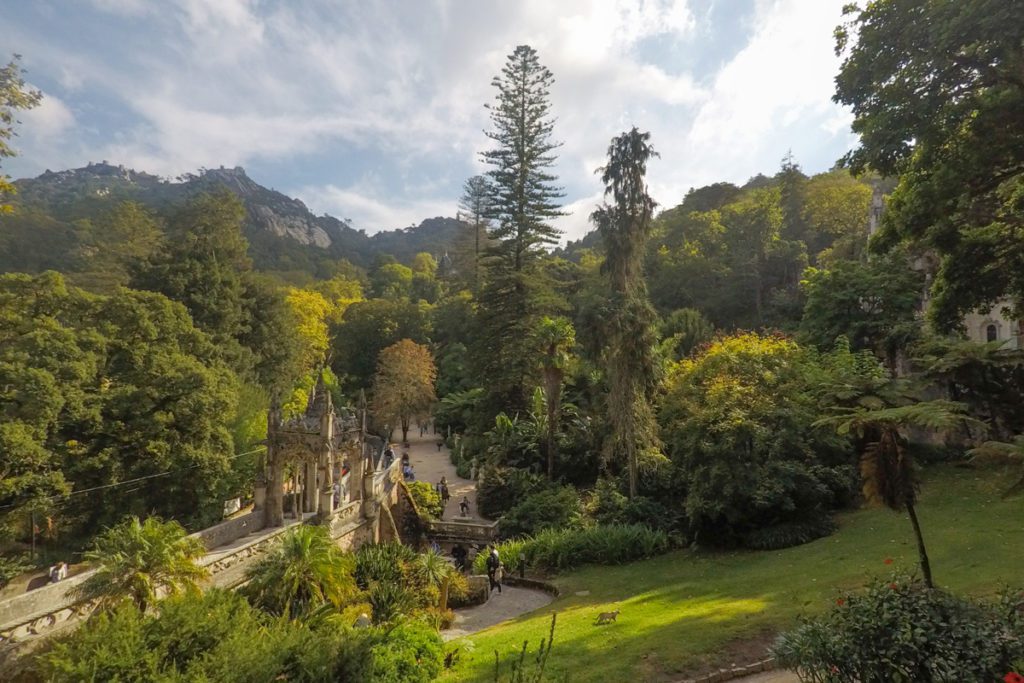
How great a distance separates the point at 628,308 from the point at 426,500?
1168cm

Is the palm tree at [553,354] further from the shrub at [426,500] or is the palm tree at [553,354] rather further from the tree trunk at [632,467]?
the shrub at [426,500]

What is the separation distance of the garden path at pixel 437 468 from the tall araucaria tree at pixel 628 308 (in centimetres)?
751

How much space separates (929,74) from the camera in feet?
29.0

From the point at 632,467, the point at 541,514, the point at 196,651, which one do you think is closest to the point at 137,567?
the point at 196,651

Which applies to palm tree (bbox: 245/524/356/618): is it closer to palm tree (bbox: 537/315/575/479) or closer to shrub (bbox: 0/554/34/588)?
shrub (bbox: 0/554/34/588)

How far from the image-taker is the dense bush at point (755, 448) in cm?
1620

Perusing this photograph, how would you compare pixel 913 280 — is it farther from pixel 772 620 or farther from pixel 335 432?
pixel 335 432

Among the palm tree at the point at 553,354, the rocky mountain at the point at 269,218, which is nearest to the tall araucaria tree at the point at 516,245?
the palm tree at the point at 553,354

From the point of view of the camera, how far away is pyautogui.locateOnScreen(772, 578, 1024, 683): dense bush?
580cm

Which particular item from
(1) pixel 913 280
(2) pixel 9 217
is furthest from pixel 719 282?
(2) pixel 9 217

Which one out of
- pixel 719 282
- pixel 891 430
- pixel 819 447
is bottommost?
pixel 819 447

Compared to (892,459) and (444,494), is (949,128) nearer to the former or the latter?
(892,459)

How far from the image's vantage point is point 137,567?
1076cm

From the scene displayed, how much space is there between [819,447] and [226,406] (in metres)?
20.9
